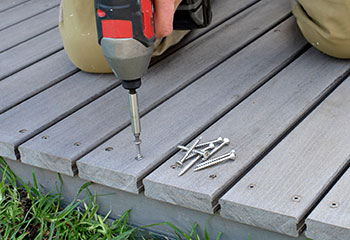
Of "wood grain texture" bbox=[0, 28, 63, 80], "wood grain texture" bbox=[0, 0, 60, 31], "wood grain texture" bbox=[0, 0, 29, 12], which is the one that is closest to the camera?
"wood grain texture" bbox=[0, 28, 63, 80]

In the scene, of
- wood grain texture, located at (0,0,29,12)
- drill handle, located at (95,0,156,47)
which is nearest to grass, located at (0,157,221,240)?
drill handle, located at (95,0,156,47)

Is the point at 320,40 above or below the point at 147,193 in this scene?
above

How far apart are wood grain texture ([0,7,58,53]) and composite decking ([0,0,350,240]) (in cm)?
7

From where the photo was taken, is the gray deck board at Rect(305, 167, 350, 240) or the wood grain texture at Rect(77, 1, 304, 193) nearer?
the gray deck board at Rect(305, 167, 350, 240)

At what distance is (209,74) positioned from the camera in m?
2.00

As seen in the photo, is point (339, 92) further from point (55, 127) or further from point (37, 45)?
point (37, 45)

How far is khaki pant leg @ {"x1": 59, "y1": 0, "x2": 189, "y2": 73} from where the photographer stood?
201cm

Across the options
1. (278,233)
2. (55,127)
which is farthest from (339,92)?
(55,127)

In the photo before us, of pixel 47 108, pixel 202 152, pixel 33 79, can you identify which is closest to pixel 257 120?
pixel 202 152

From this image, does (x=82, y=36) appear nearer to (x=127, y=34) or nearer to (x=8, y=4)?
(x=127, y=34)

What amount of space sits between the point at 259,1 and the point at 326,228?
1427mm

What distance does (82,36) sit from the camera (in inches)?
80.0

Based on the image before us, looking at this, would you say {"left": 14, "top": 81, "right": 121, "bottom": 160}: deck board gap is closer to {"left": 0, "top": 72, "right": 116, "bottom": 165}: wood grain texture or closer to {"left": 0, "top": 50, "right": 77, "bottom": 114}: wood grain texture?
{"left": 0, "top": 72, "right": 116, "bottom": 165}: wood grain texture

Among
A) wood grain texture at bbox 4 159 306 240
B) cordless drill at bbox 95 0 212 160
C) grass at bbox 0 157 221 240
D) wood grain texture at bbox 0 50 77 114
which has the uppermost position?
cordless drill at bbox 95 0 212 160
